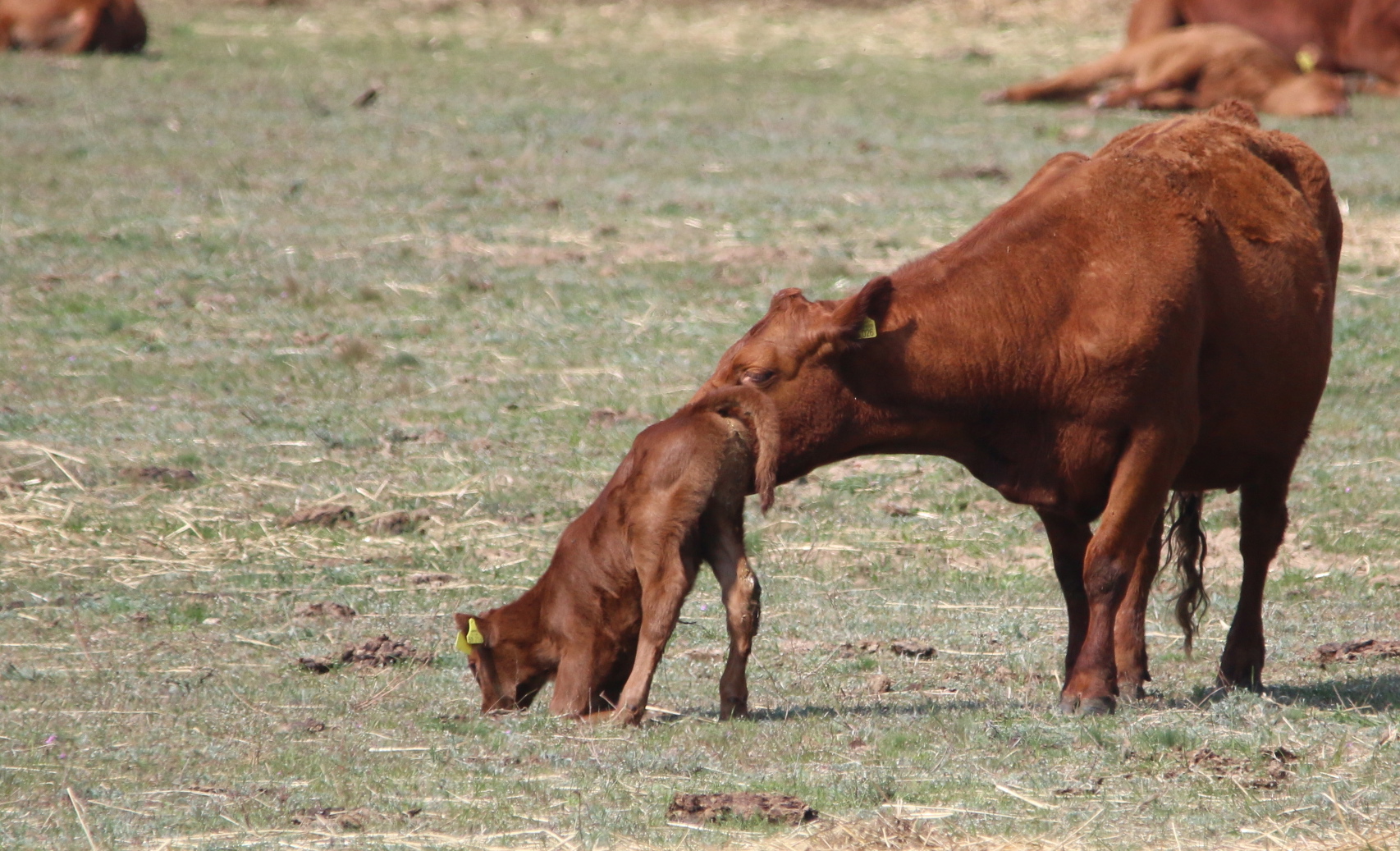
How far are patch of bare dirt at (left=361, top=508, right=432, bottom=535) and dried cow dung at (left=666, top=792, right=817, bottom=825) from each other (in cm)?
379

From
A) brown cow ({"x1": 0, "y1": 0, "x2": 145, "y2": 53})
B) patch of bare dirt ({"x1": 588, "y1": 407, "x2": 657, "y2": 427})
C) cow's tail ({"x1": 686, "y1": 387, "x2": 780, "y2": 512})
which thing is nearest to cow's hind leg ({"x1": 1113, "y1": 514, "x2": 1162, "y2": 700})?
cow's tail ({"x1": 686, "y1": 387, "x2": 780, "y2": 512})

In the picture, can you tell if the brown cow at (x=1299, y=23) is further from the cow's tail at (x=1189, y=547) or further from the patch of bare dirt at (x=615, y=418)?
the cow's tail at (x=1189, y=547)

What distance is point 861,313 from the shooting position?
5.49m

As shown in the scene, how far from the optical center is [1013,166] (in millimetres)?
15484

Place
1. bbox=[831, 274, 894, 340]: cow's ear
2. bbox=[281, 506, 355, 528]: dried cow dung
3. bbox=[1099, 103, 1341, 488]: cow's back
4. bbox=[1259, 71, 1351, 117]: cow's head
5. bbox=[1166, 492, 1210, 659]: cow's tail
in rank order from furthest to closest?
bbox=[1259, 71, 1351, 117]: cow's head, bbox=[281, 506, 355, 528]: dried cow dung, bbox=[1166, 492, 1210, 659]: cow's tail, bbox=[1099, 103, 1341, 488]: cow's back, bbox=[831, 274, 894, 340]: cow's ear

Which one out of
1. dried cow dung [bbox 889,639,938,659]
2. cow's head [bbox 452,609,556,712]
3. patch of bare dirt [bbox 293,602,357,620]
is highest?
cow's head [bbox 452,609,556,712]

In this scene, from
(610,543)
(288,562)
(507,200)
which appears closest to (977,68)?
(507,200)

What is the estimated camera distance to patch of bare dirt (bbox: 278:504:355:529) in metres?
8.31

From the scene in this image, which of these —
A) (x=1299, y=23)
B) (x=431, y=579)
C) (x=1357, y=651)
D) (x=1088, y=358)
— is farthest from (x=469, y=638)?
(x=1299, y=23)

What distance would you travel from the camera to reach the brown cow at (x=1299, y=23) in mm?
19516

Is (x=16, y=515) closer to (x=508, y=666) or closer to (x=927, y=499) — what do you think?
(x=508, y=666)

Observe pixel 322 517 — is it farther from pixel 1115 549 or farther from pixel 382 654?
pixel 1115 549

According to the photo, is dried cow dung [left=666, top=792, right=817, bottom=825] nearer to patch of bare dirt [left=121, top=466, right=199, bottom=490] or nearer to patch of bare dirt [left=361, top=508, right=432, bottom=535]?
patch of bare dirt [left=361, top=508, right=432, bottom=535]

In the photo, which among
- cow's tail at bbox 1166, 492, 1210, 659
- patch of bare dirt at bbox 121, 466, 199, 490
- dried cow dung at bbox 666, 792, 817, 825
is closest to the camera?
dried cow dung at bbox 666, 792, 817, 825
